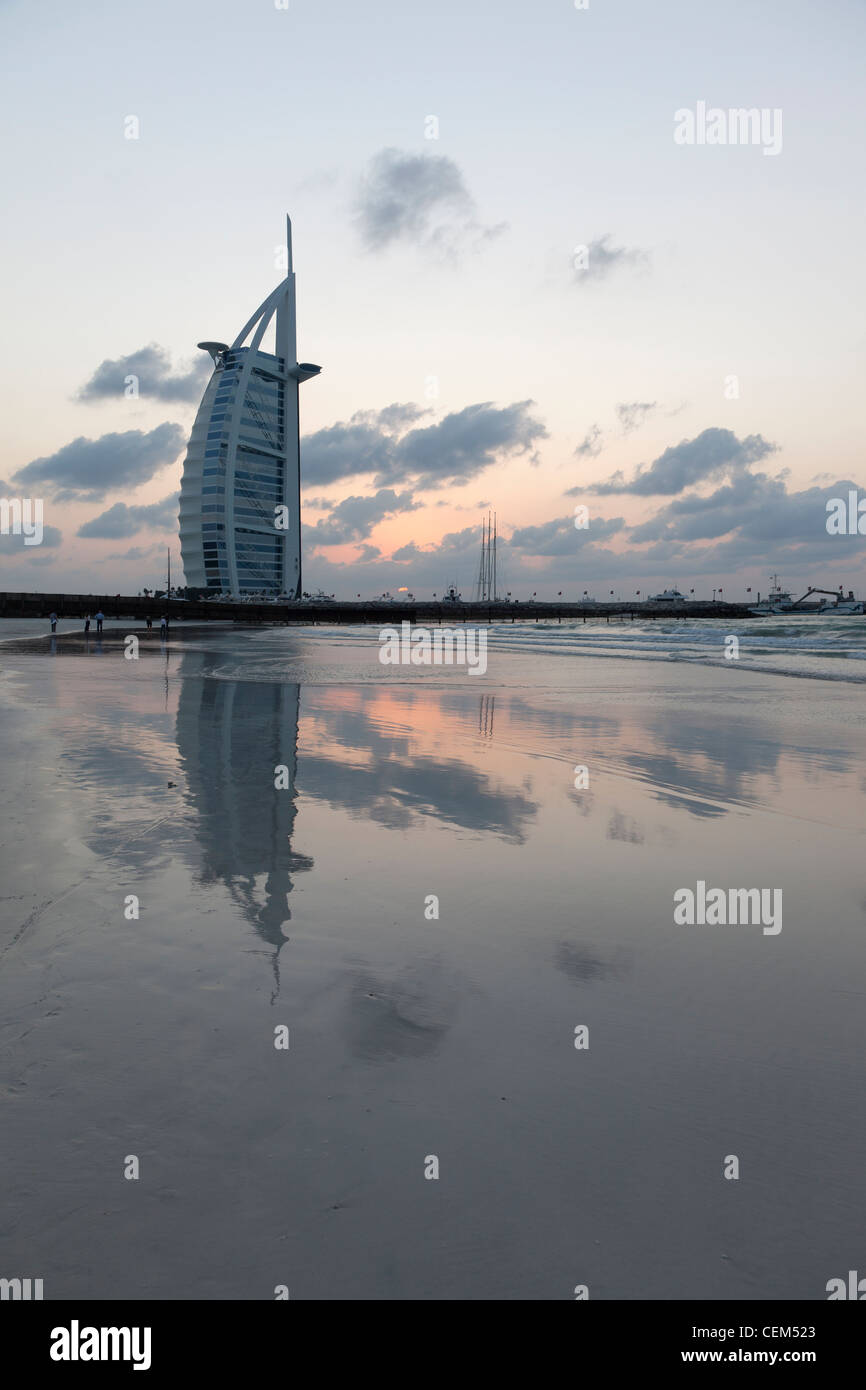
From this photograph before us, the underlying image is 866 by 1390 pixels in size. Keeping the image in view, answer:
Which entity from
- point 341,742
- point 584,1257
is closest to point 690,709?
point 341,742

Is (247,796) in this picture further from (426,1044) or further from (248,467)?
(248,467)

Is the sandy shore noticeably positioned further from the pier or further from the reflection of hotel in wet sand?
the pier

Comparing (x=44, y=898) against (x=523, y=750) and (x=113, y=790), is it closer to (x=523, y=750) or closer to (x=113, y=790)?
(x=113, y=790)

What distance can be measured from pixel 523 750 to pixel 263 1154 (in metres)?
10.1

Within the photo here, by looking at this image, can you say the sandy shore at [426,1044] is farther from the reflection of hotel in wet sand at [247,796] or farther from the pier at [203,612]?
the pier at [203,612]

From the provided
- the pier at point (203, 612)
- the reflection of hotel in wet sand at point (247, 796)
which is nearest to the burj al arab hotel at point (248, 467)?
the pier at point (203, 612)

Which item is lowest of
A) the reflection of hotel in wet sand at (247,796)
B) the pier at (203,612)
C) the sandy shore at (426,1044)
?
the sandy shore at (426,1044)

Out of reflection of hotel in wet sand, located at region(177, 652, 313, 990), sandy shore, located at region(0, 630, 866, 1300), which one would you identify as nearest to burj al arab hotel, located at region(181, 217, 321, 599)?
reflection of hotel in wet sand, located at region(177, 652, 313, 990)

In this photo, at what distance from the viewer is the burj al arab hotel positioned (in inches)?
6747

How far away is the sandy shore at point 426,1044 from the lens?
2721mm

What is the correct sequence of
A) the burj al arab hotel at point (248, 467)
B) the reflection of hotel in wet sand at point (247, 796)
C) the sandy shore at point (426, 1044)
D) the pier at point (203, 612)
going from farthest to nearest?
the burj al arab hotel at point (248, 467) < the pier at point (203, 612) < the reflection of hotel in wet sand at point (247, 796) < the sandy shore at point (426, 1044)

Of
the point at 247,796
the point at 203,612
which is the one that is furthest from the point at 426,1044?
the point at 203,612

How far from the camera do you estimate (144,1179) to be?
2.97m

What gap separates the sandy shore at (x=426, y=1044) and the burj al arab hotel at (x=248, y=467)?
174m
